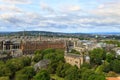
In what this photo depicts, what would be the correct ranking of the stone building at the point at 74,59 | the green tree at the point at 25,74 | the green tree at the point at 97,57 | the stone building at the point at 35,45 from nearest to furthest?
the green tree at the point at 25,74 → the stone building at the point at 74,59 → the green tree at the point at 97,57 → the stone building at the point at 35,45

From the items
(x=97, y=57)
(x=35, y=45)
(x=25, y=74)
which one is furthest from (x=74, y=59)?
(x=35, y=45)

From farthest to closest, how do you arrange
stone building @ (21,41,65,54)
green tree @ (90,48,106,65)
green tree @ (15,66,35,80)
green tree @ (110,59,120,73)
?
stone building @ (21,41,65,54), green tree @ (90,48,106,65), green tree @ (110,59,120,73), green tree @ (15,66,35,80)

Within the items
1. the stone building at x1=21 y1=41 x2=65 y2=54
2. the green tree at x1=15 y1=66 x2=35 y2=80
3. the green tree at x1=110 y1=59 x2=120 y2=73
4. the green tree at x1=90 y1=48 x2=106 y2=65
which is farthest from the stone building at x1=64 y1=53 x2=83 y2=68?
the stone building at x1=21 y1=41 x2=65 y2=54

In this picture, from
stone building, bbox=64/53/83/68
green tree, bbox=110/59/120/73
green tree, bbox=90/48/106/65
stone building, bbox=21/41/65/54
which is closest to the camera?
green tree, bbox=110/59/120/73

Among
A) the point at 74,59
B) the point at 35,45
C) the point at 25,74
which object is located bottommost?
the point at 25,74

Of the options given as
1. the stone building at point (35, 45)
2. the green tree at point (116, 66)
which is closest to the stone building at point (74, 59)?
the green tree at point (116, 66)

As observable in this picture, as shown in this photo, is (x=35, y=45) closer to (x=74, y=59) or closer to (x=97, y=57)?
(x=74, y=59)

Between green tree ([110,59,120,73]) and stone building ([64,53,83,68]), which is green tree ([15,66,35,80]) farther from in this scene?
green tree ([110,59,120,73])

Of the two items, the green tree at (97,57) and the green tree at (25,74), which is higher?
the green tree at (97,57)

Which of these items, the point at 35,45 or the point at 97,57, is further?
the point at 35,45

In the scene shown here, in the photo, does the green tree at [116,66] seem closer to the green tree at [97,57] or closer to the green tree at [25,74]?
the green tree at [97,57]

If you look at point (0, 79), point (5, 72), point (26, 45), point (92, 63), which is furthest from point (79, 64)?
point (26, 45)

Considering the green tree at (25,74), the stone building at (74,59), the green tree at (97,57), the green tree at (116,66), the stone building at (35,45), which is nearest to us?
the green tree at (25,74)
